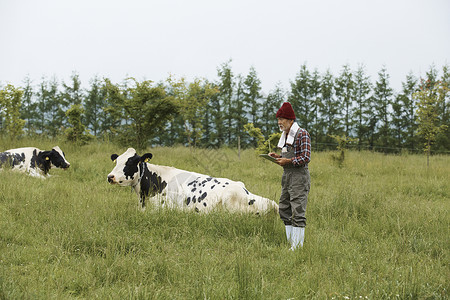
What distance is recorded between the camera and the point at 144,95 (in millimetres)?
13781

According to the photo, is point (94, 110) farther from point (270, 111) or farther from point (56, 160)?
point (56, 160)

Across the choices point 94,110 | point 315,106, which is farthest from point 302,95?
point 94,110

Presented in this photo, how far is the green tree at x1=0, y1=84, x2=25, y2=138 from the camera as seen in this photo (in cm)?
1415

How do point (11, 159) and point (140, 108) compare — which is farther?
point (140, 108)

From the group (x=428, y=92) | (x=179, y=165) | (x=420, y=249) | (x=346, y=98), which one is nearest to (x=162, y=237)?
(x=420, y=249)

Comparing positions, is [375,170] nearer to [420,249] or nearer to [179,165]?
[179,165]

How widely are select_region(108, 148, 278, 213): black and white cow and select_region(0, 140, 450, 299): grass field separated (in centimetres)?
37

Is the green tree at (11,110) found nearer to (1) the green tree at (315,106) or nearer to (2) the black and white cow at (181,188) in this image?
Result: (2) the black and white cow at (181,188)

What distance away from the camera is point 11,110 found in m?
14.4

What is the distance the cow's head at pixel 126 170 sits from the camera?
19.6 ft

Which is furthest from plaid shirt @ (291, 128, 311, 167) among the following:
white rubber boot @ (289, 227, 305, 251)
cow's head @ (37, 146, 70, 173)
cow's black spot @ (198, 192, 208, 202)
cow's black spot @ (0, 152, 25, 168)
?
cow's black spot @ (0, 152, 25, 168)

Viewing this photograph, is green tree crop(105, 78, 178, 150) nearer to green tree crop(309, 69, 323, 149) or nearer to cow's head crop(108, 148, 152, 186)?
cow's head crop(108, 148, 152, 186)

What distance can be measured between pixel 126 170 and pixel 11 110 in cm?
1126

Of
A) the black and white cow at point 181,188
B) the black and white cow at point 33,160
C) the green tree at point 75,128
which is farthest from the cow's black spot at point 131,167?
the green tree at point 75,128
